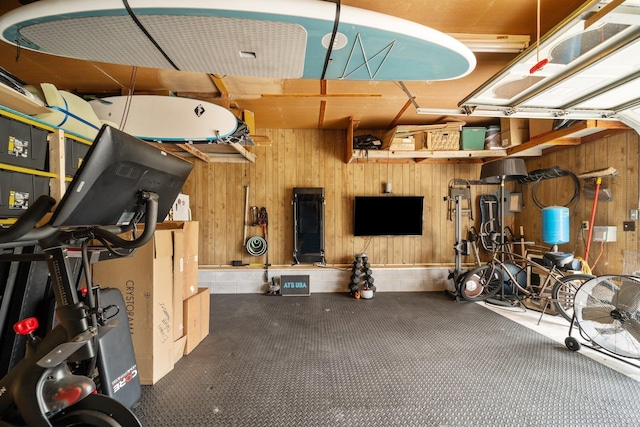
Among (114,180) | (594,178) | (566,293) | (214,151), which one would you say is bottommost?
(566,293)

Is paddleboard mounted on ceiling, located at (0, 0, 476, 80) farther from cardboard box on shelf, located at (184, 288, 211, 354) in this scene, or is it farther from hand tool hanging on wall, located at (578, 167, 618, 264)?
hand tool hanging on wall, located at (578, 167, 618, 264)

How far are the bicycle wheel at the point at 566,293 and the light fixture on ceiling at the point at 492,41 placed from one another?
87.3 inches

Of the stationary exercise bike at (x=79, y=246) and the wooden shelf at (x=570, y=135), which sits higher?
the wooden shelf at (x=570, y=135)

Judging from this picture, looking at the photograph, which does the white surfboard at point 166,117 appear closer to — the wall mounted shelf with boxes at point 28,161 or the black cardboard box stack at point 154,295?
the wall mounted shelf with boxes at point 28,161

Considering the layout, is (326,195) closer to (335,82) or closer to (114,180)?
(335,82)

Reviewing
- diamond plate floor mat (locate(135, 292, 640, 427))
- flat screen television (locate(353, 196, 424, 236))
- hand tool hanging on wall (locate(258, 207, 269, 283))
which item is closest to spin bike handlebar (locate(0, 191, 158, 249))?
diamond plate floor mat (locate(135, 292, 640, 427))

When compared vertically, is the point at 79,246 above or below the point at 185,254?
above

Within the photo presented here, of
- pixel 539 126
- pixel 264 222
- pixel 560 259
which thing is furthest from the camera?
pixel 264 222

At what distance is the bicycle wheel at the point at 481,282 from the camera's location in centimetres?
351

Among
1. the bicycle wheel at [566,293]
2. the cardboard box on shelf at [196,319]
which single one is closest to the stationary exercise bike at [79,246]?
the cardboard box on shelf at [196,319]

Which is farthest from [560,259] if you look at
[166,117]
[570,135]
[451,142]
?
[166,117]

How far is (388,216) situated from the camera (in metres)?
4.16

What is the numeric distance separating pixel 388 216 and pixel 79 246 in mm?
3737

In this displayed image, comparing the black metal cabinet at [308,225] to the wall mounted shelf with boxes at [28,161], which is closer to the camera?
the wall mounted shelf with boxes at [28,161]
